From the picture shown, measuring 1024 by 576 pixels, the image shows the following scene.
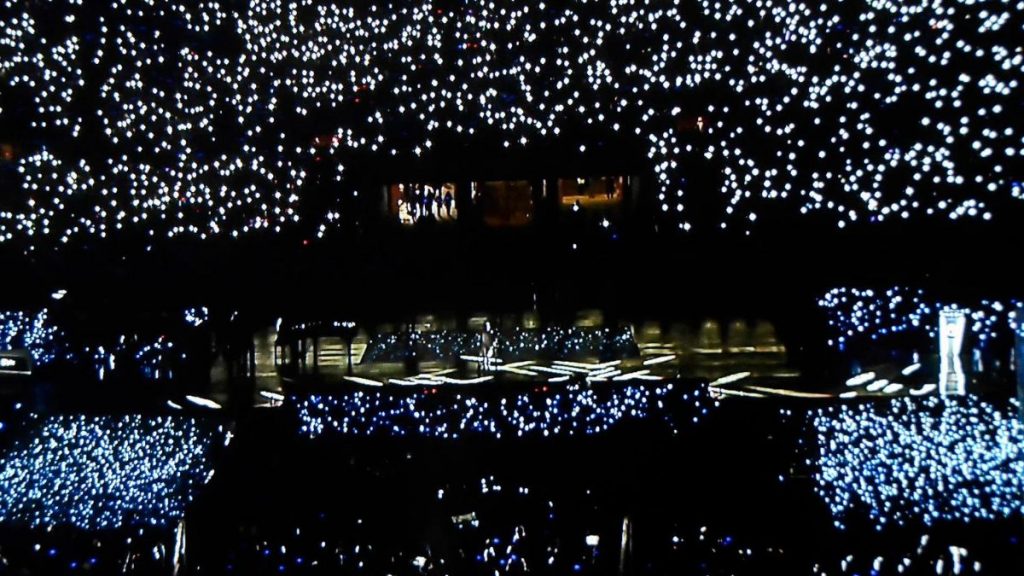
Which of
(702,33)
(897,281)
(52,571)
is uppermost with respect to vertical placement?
(702,33)

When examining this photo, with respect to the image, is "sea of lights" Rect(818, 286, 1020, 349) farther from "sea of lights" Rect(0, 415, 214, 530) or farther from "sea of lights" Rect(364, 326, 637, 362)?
"sea of lights" Rect(0, 415, 214, 530)

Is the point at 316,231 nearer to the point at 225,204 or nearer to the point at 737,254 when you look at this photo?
the point at 225,204

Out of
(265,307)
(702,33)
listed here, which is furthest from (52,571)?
(702,33)

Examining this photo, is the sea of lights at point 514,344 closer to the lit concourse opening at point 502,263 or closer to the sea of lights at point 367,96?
the lit concourse opening at point 502,263

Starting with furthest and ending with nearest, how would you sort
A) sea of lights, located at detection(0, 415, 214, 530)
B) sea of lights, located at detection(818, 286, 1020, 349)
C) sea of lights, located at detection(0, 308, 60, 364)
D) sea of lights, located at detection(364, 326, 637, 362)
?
sea of lights, located at detection(0, 308, 60, 364)
sea of lights, located at detection(364, 326, 637, 362)
sea of lights, located at detection(818, 286, 1020, 349)
sea of lights, located at detection(0, 415, 214, 530)

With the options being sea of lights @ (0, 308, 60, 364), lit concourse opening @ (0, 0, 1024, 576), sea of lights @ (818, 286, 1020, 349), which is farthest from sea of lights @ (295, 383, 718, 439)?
sea of lights @ (0, 308, 60, 364)

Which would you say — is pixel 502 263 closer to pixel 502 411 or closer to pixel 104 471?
pixel 502 411

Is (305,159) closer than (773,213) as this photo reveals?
No

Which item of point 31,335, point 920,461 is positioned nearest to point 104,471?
point 31,335
